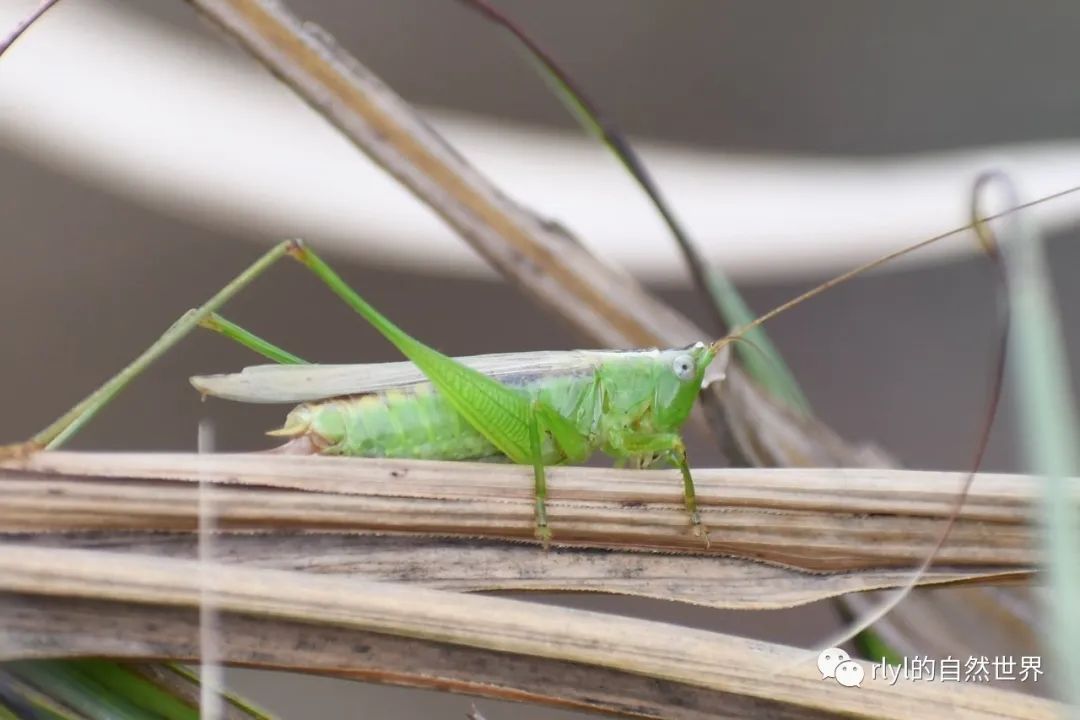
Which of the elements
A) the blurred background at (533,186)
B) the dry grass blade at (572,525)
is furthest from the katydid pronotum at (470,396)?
the blurred background at (533,186)

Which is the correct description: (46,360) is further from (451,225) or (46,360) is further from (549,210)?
(451,225)

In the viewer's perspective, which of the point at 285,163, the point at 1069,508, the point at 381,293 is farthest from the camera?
the point at 381,293

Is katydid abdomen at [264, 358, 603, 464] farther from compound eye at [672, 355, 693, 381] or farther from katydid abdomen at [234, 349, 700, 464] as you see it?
compound eye at [672, 355, 693, 381]

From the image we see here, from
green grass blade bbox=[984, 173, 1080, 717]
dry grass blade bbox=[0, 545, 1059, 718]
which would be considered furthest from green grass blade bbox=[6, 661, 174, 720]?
green grass blade bbox=[984, 173, 1080, 717]

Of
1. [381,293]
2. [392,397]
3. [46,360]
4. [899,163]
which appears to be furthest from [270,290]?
[899,163]

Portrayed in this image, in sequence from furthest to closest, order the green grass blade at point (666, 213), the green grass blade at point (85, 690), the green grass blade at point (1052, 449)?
the green grass blade at point (666, 213) → the green grass blade at point (85, 690) → the green grass blade at point (1052, 449)

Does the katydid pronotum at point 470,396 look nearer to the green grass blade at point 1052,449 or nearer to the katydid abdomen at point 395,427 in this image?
the katydid abdomen at point 395,427
